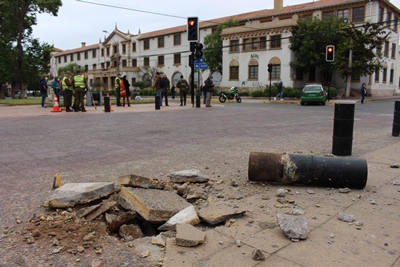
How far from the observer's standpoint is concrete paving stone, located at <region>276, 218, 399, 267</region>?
257 centimetres

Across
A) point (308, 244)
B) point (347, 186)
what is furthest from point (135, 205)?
point (347, 186)

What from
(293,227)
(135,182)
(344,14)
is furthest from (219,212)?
(344,14)

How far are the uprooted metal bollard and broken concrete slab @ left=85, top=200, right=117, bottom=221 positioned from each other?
186 centimetres

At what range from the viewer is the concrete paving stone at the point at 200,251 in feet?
8.43

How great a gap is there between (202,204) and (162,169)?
5.23ft

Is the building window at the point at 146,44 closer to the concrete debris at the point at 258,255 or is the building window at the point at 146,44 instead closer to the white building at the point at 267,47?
the white building at the point at 267,47

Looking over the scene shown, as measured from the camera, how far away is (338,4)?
41.3 meters

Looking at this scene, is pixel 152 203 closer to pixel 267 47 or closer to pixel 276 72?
pixel 276 72

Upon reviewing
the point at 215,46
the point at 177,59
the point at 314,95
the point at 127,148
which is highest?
the point at 215,46

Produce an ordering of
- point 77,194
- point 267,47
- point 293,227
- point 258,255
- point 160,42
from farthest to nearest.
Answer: point 160,42, point 267,47, point 77,194, point 293,227, point 258,255

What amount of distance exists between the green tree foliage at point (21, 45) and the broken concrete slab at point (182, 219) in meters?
41.0

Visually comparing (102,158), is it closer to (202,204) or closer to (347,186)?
(202,204)

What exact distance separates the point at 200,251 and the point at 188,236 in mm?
168

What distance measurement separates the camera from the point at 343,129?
240 inches
